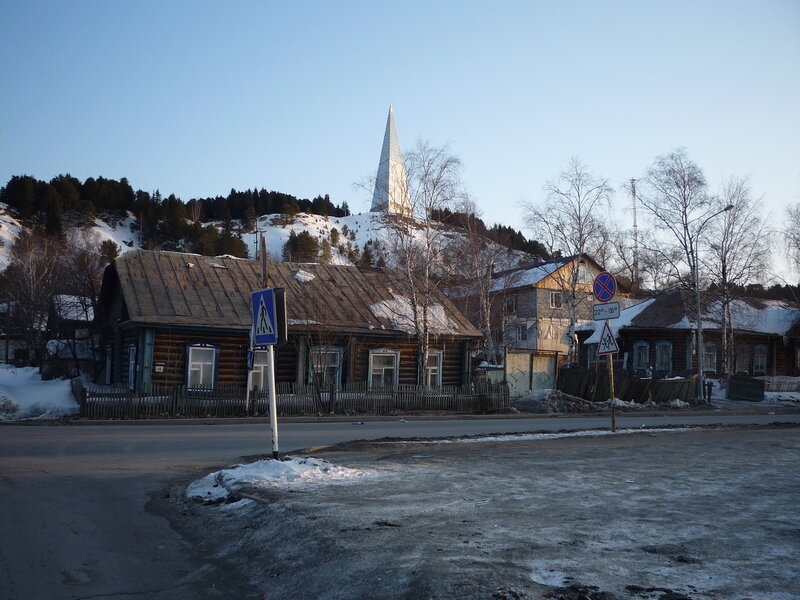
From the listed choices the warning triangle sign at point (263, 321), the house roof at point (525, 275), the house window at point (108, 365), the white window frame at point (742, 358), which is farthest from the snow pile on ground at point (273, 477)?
the house roof at point (525, 275)

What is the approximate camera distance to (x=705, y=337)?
4619 cm

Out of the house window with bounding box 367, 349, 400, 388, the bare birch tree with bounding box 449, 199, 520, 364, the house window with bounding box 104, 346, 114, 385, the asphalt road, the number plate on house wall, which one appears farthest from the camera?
the bare birch tree with bounding box 449, 199, 520, 364

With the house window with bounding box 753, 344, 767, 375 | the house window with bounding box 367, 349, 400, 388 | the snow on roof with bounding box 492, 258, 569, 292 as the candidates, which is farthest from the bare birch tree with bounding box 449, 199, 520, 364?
the house window with bounding box 753, 344, 767, 375

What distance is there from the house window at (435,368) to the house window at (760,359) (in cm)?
2685

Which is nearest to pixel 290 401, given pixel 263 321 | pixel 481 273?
pixel 263 321

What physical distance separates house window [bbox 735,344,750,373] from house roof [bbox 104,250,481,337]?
78.4 ft

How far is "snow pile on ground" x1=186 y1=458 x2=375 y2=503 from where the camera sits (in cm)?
906

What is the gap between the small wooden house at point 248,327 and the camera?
89.2ft

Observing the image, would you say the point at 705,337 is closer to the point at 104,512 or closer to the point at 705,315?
the point at 705,315

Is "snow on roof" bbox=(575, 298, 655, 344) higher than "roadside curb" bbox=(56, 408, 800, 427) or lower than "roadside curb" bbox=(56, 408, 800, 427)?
higher

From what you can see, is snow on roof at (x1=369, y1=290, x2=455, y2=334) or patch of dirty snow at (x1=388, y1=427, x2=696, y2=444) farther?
snow on roof at (x1=369, y1=290, x2=455, y2=334)

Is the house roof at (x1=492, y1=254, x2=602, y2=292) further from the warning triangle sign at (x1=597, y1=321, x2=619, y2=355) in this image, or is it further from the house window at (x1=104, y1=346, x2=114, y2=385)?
the warning triangle sign at (x1=597, y1=321, x2=619, y2=355)

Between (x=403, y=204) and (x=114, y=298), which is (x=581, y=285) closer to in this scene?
(x=403, y=204)

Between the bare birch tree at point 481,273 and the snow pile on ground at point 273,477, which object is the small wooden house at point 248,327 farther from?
the snow pile on ground at point 273,477
